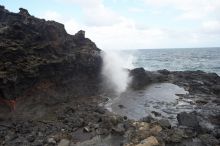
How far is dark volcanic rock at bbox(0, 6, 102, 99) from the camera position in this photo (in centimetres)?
2056

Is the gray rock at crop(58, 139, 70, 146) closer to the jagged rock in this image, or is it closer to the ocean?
the jagged rock

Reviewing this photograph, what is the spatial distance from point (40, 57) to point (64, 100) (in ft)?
12.8

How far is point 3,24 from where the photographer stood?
24.5m

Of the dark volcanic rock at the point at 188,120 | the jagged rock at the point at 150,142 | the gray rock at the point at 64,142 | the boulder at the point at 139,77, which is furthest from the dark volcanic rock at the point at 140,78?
the jagged rock at the point at 150,142

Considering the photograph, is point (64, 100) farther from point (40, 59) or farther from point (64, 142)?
point (64, 142)

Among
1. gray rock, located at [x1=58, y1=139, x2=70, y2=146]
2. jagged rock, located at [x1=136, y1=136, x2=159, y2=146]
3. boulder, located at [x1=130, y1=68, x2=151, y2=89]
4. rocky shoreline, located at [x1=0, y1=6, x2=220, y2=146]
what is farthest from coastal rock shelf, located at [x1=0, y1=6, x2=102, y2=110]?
jagged rock, located at [x1=136, y1=136, x2=159, y2=146]

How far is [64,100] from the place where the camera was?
23797 millimetres

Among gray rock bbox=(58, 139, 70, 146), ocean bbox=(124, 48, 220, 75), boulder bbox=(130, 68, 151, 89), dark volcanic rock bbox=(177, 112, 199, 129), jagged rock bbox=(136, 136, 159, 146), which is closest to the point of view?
jagged rock bbox=(136, 136, 159, 146)

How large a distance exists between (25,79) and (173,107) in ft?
37.3

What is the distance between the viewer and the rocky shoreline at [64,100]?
15.9 meters

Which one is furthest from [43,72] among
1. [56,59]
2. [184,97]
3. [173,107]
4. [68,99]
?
[184,97]

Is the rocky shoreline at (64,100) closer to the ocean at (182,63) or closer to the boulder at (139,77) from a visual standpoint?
the boulder at (139,77)

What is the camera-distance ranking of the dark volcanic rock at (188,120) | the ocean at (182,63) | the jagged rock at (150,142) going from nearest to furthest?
the jagged rock at (150,142), the dark volcanic rock at (188,120), the ocean at (182,63)

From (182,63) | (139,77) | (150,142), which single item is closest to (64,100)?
(150,142)
